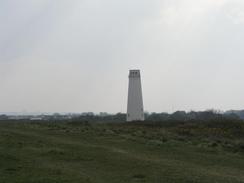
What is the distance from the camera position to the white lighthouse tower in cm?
3997

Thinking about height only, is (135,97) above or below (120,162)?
above

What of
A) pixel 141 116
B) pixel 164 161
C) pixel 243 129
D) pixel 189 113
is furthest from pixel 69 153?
pixel 189 113

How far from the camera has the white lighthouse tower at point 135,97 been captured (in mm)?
39969

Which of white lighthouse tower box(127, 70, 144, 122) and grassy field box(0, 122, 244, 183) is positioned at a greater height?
white lighthouse tower box(127, 70, 144, 122)

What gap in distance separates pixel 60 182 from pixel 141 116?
102 ft

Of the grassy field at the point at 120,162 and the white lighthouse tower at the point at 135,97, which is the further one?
the white lighthouse tower at the point at 135,97

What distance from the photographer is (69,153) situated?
51.2 ft

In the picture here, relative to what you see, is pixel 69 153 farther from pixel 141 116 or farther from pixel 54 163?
pixel 141 116

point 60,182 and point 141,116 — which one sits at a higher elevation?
point 141,116

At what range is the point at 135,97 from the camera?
3997cm

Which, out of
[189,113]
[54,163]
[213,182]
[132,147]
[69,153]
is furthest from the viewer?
[189,113]

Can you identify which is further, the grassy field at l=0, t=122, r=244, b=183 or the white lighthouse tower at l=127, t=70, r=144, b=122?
the white lighthouse tower at l=127, t=70, r=144, b=122

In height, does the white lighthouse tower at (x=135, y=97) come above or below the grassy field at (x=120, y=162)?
above

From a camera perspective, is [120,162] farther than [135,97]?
No
